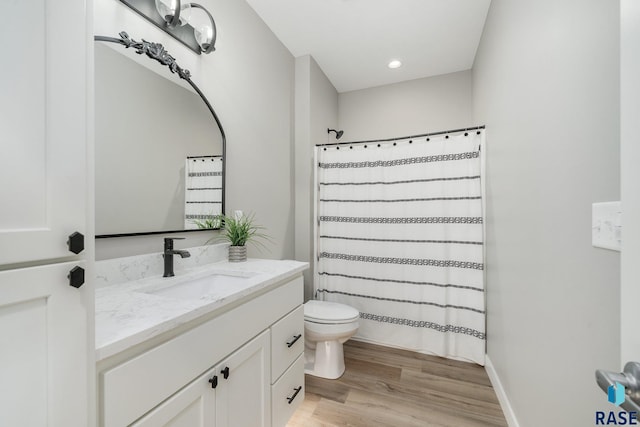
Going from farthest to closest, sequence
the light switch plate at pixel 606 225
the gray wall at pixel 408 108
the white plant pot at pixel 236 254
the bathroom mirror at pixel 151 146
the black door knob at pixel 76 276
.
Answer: the gray wall at pixel 408 108, the white plant pot at pixel 236 254, the bathroom mirror at pixel 151 146, the light switch plate at pixel 606 225, the black door knob at pixel 76 276

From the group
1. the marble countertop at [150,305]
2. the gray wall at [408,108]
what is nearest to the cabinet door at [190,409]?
the marble countertop at [150,305]

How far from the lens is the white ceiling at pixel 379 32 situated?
2012 millimetres

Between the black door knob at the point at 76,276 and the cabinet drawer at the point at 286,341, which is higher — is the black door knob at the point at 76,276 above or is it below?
above

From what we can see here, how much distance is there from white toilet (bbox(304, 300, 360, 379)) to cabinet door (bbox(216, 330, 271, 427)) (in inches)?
26.9

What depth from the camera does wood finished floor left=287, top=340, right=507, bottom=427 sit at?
157 centimetres

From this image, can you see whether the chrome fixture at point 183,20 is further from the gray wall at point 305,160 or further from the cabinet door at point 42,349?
the cabinet door at point 42,349

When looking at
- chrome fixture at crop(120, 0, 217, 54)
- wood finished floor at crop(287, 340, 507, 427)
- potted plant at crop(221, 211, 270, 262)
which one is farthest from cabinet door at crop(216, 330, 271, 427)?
chrome fixture at crop(120, 0, 217, 54)

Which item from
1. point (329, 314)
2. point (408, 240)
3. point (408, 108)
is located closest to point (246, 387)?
point (329, 314)

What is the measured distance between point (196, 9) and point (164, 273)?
1.44 metres

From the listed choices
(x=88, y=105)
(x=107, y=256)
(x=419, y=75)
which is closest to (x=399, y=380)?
(x=107, y=256)

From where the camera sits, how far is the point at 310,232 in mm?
2602

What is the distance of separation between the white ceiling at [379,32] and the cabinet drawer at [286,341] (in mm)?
2152
